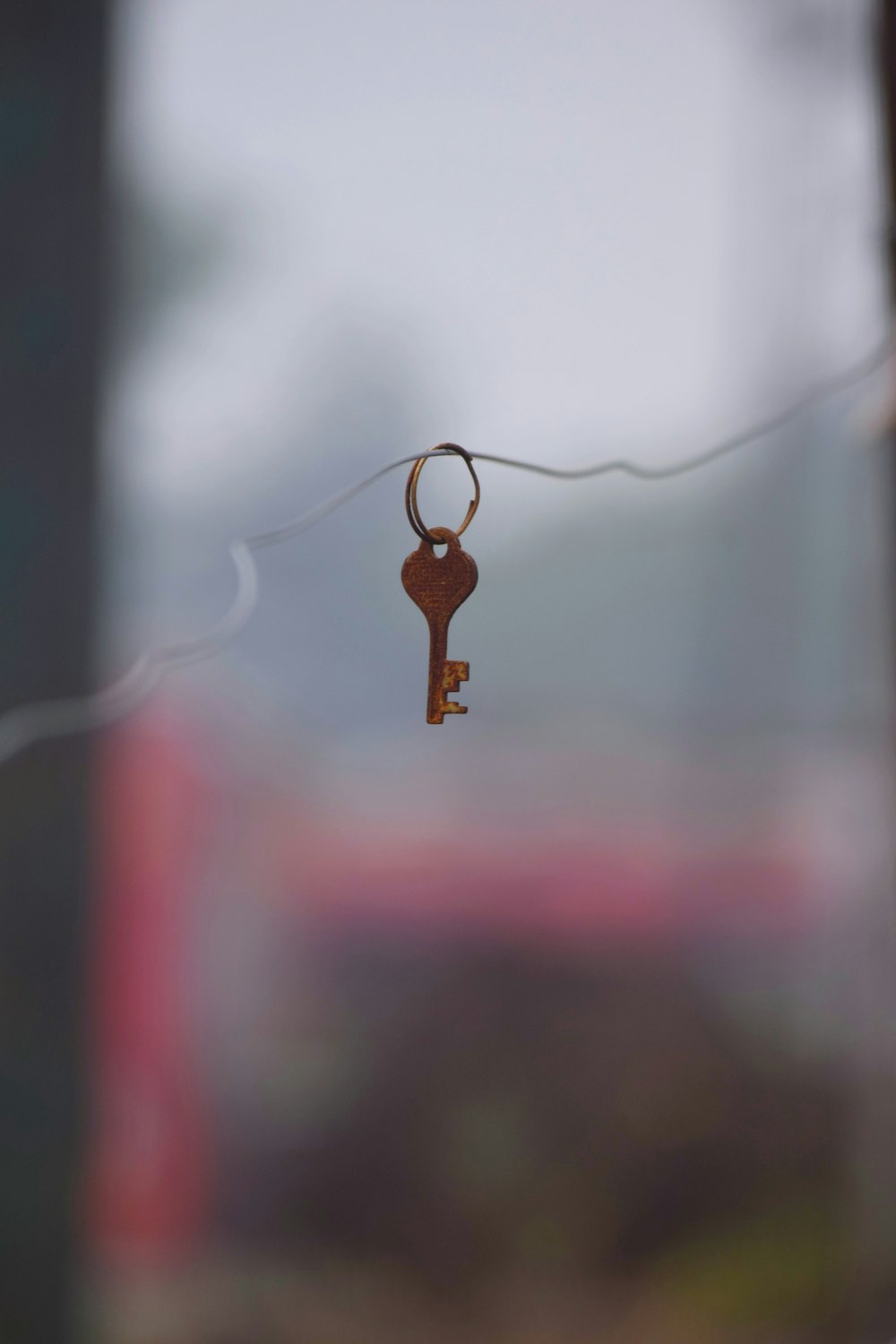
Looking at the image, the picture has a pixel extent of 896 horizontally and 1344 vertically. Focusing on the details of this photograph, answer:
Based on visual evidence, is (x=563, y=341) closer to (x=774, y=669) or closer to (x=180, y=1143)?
(x=774, y=669)

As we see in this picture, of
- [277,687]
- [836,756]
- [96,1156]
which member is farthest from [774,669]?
[96,1156]

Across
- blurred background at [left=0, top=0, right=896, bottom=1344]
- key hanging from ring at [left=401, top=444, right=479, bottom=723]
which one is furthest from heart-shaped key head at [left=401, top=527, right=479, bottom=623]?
blurred background at [left=0, top=0, right=896, bottom=1344]

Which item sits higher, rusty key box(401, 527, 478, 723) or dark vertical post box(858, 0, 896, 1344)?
rusty key box(401, 527, 478, 723)

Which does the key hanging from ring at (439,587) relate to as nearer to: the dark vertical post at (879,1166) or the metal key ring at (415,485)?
the metal key ring at (415,485)

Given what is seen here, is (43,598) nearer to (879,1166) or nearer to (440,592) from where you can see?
→ (440,592)

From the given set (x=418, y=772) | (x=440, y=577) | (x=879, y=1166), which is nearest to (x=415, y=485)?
(x=440, y=577)

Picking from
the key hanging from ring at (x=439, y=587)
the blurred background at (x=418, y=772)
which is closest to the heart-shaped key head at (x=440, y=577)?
the key hanging from ring at (x=439, y=587)

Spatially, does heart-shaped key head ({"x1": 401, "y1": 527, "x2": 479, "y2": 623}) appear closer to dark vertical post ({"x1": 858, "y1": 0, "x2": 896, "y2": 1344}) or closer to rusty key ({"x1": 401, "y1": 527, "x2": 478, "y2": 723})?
rusty key ({"x1": 401, "y1": 527, "x2": 478, "y2": 723})
